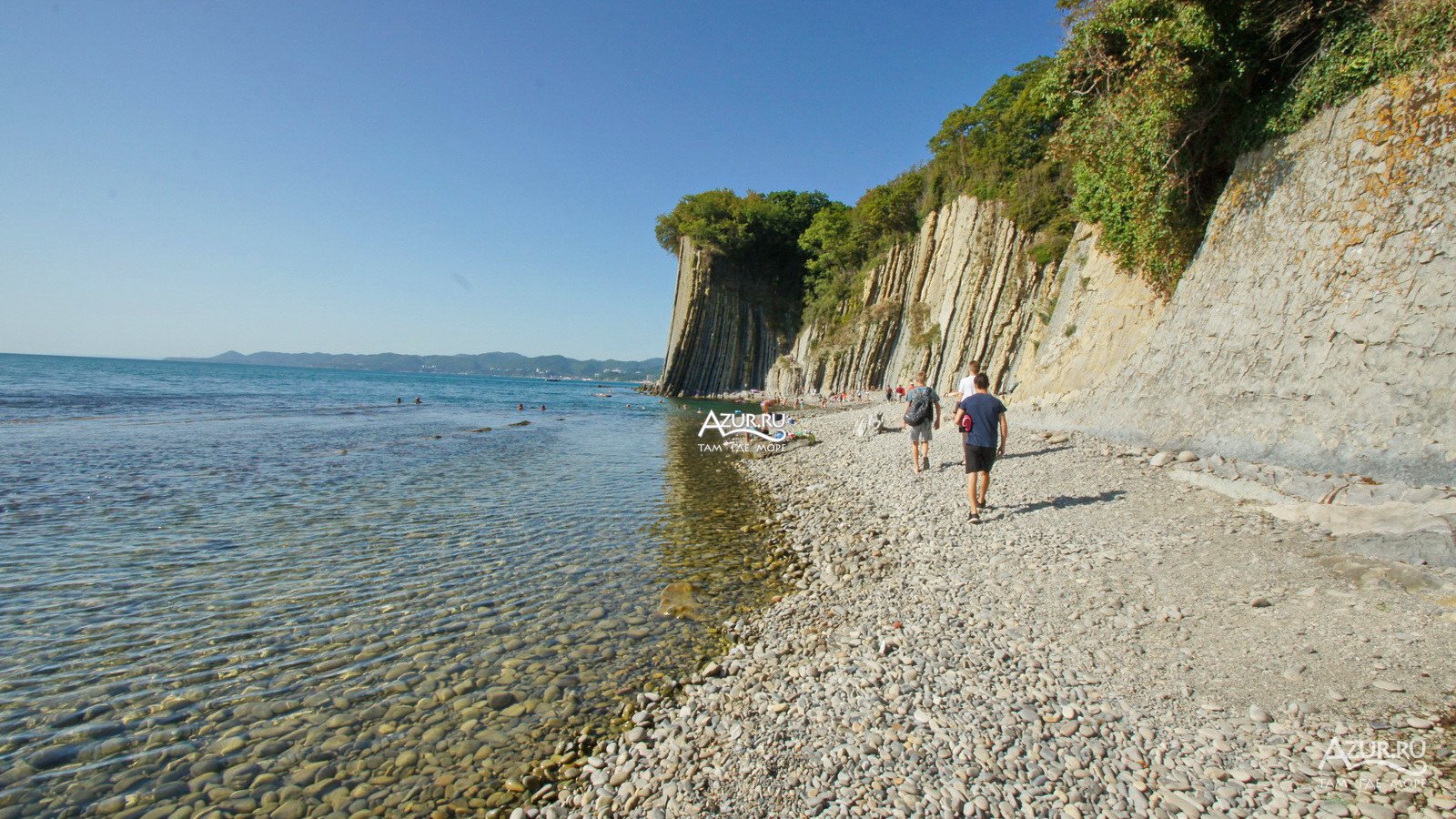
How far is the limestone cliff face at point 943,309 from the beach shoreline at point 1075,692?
17.8 metres

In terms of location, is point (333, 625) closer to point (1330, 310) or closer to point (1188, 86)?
point (1330, 310)

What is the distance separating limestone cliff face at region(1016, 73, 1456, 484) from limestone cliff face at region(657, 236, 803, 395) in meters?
48.5

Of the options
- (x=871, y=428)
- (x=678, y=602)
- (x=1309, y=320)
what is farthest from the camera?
(x=871, y=428)

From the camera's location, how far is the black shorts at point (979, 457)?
8406mm

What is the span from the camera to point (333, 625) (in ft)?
20.1

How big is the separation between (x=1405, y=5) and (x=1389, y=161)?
205 cm

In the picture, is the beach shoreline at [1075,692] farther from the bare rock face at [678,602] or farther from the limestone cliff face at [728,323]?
the limestone cliff face at [728,323]

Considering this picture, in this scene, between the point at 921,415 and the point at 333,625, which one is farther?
the point at 921,415

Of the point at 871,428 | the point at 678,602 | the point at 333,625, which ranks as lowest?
the point at 333,625

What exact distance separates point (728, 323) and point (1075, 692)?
55.8 meters

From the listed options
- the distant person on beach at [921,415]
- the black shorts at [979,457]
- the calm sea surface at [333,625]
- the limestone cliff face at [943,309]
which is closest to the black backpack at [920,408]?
the distant person on beach at [921,415]

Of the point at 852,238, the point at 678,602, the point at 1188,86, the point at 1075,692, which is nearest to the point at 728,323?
the point at 852,238

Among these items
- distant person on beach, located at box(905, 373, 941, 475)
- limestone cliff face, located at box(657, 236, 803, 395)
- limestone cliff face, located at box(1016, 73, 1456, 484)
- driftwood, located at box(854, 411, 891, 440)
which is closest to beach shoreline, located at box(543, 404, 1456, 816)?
limestone cliff face, located at box(1016, 73, 1456, 484)

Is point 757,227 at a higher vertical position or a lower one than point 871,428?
higher
